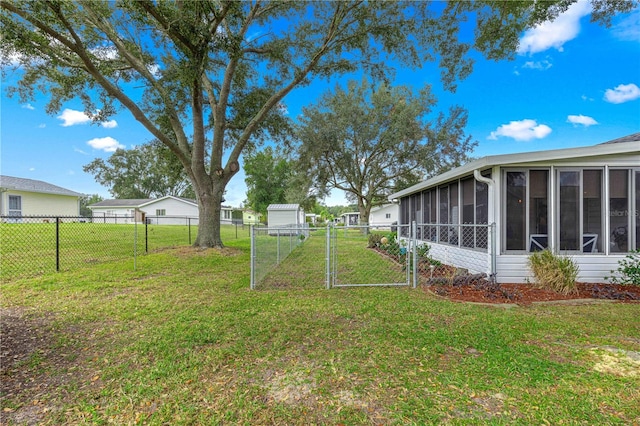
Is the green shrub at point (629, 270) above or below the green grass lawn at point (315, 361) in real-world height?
above

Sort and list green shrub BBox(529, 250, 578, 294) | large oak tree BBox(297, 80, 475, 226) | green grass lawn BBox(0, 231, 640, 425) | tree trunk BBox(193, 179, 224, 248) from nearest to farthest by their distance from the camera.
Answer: green grass lawn BBox(0, 231, 640, 425) < green shrub BBox(529, 250, 578, 294) < tree trunk BBox(193, 179, 224, 248) < large oak tree BBox(297, 80, 475, 226)

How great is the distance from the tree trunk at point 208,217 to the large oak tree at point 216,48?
0.11 feet

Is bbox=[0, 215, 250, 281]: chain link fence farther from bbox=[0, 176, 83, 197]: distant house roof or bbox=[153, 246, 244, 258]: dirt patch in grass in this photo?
bbox=[0, 176, 83, 197]: distant house roof

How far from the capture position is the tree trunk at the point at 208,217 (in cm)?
992

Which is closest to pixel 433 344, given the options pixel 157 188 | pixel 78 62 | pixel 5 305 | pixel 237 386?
pixel 237 386

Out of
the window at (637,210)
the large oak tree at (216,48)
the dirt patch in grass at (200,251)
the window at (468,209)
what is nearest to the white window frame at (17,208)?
the large oak tree at (216,48)

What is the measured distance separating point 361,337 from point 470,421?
145 cm

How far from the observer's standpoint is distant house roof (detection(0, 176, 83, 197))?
668 inches

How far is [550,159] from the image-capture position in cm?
530

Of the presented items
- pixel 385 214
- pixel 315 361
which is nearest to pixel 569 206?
pixel 315 361

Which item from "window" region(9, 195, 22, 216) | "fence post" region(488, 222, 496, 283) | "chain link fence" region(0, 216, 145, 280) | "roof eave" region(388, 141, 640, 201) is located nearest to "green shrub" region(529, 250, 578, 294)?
"fence post" region(488, 222, 496, 283)

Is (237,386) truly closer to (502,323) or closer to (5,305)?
(502,323)

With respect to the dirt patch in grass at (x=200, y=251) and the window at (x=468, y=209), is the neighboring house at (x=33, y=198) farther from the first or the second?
the window at (x=468, y=209)

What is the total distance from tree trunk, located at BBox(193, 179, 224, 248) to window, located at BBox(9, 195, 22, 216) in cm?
1550
